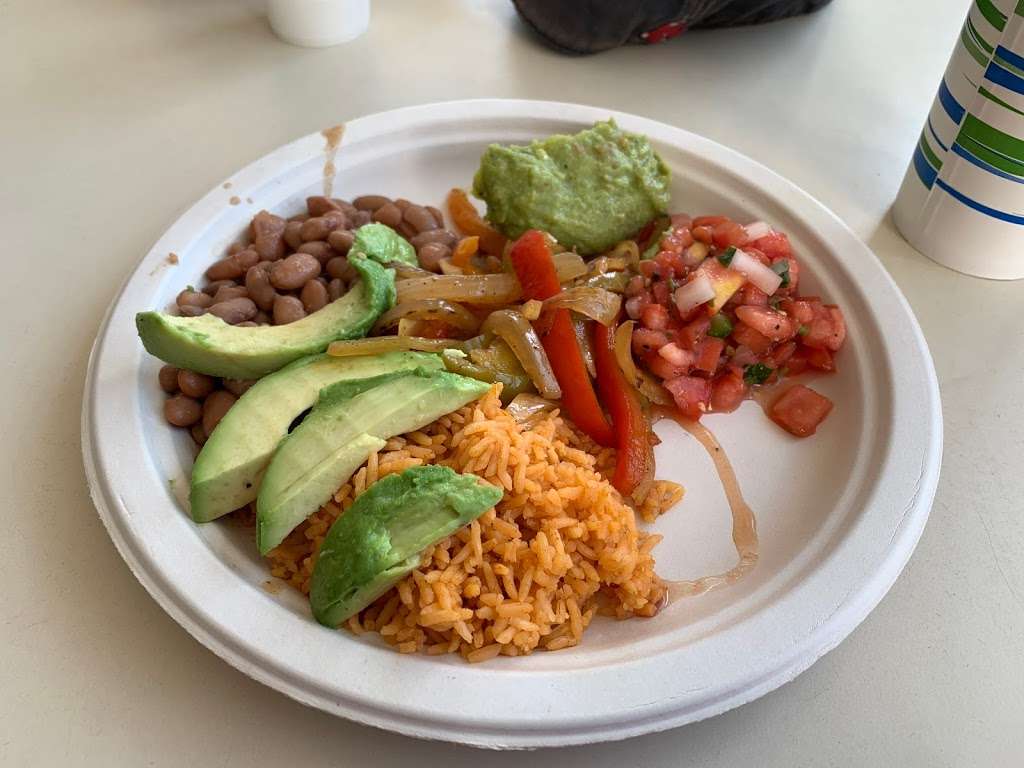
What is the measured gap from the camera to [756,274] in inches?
74.1

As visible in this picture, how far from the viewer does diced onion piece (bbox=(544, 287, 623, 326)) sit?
71.8 inches

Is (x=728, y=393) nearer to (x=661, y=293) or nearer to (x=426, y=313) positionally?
(x=661, y=293)

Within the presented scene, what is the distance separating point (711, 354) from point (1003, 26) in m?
0.93

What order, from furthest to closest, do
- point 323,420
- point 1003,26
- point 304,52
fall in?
point 304,52, point 1003,26, point 323,420

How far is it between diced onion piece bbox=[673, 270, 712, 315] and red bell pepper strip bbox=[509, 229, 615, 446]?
0.25m

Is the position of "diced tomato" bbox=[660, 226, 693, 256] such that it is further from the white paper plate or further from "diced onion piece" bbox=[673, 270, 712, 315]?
the white paper plate

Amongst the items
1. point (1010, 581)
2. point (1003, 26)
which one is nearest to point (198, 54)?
point (1003, 26)

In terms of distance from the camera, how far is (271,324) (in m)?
1.90

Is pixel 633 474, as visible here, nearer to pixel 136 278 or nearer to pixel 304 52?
pixel 136 278

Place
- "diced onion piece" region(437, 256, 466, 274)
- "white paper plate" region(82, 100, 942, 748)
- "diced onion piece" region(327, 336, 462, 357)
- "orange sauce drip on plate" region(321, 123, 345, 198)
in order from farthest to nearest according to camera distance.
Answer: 1. "orange sauce drip on plate" region(321, 123, 345, 198)
2. "diced onion piece" region(437, 256, 466, 274)
3. "diced onion piece" region(327, 336, 462, 357)
4. "white paper plate" region(82, 100, 942, 748)

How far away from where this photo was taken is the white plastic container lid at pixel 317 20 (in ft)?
9.39

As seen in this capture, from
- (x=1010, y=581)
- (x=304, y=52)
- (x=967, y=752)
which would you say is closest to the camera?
(x=967, y=752)

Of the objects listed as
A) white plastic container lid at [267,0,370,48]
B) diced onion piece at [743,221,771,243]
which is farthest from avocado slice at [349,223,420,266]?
white plastic container lid at [267,0,370,48]

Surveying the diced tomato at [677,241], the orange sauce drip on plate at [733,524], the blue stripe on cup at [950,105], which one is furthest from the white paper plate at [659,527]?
the blue stripe on cup at [950,105]
